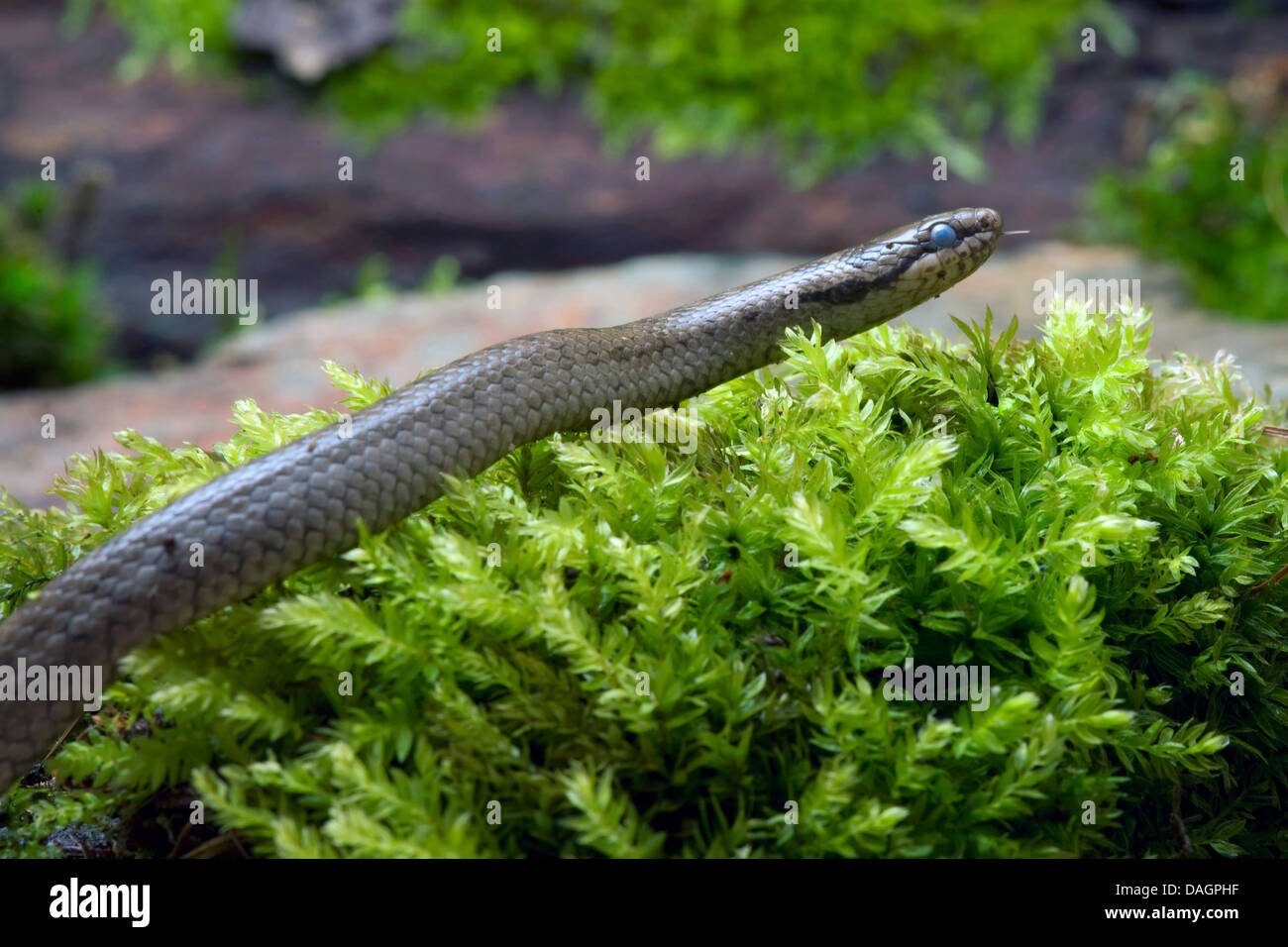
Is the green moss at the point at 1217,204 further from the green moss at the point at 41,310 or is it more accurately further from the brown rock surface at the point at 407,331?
the green moss at the point at 41,310

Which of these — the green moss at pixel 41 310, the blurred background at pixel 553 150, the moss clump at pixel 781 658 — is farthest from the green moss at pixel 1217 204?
the green moss at pixel 41 310

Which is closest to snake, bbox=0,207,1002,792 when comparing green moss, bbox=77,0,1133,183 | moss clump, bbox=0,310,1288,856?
moss clump, bbox=0,310,1288,856

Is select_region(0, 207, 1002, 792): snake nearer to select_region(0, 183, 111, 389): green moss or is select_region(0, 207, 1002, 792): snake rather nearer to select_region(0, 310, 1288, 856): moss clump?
select_region(0, 310, 1288, 856): moss clump

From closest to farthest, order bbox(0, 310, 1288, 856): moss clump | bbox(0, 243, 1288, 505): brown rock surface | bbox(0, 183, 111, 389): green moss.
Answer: bbox(0, 310, 1288, 856): moss clump, bbox(0, 243, 1288, 505): brown rock surface, bbox(0, 183, 111, 389): green moss

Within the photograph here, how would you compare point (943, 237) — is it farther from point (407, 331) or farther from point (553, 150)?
point (553, 150)

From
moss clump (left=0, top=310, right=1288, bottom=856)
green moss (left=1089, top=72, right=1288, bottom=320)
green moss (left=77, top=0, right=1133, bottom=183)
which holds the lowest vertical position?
moss clump (left=0, top=310, right=1288, bottom=856)
